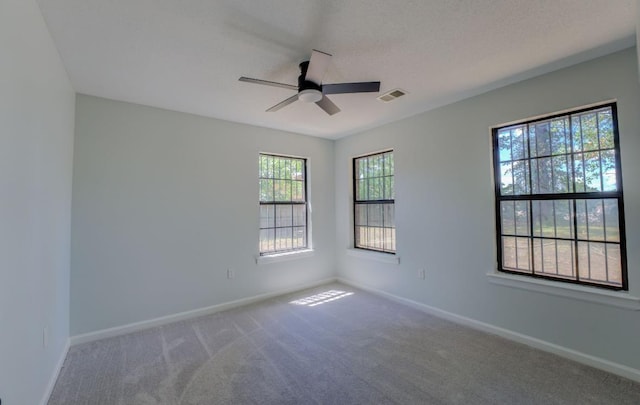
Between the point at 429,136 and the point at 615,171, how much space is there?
1.71 metres

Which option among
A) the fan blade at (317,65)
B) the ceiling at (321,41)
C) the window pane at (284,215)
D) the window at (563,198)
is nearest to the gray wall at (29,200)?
the ceiling at (321,41)

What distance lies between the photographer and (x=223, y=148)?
3744 mm

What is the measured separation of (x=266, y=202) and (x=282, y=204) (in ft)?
0.92

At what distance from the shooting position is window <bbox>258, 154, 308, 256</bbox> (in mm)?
4203

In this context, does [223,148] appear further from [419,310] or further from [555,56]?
[555,56]

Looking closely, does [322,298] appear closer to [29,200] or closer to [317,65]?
[317,65]

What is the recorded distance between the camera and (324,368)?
91.4 inches

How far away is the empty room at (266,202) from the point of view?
5.89 feet

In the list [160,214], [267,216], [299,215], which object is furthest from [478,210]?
[160,214]

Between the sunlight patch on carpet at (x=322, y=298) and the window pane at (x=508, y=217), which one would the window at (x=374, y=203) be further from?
the window pane at (x=508, y=217)

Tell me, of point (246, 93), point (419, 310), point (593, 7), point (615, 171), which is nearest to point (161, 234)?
point (246, 93)

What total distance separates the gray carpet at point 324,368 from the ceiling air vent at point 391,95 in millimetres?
2506

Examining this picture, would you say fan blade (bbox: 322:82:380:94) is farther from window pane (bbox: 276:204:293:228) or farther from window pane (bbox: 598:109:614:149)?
window pane (bbox: 276:204:293:228)

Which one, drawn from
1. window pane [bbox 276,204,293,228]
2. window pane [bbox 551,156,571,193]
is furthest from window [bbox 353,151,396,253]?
window pane [bbox 551,156,571,193]
